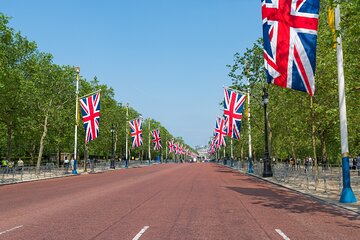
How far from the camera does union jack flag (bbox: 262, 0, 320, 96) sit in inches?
562

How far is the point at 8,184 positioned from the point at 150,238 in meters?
22.8

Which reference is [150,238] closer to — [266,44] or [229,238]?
[229,238]

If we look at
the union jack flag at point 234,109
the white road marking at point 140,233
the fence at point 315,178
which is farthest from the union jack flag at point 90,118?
the white road marking at point 140,233

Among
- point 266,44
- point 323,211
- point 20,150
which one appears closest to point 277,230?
point 323,211

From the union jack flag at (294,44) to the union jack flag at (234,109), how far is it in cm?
2075

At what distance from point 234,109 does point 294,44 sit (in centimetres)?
2222

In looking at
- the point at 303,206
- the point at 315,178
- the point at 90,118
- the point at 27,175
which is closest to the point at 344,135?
the point at 303,206

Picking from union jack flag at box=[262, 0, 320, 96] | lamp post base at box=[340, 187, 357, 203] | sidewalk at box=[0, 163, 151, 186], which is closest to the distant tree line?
sidewalk at box=[0, 163, 151, 186]

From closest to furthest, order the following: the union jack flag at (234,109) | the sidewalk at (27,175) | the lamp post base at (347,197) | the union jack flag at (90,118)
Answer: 1. the lamp post base at (347,197)
2. the sidewalk at (27,175)
3. the union jack flag at (234,109)
4. the union jack flag at (90,118)

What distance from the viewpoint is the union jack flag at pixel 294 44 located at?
562 inches

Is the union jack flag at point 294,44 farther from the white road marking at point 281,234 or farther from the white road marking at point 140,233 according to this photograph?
the white road marking at point 140,233

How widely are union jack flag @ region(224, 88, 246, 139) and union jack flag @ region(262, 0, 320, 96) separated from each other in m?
20.8

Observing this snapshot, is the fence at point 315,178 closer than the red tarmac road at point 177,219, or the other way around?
the red tarmac road at point 177,219

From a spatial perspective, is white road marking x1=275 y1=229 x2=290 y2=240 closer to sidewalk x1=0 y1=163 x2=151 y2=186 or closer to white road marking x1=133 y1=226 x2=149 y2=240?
white road marking x1=133 y1=226 x2=149 y2=240
